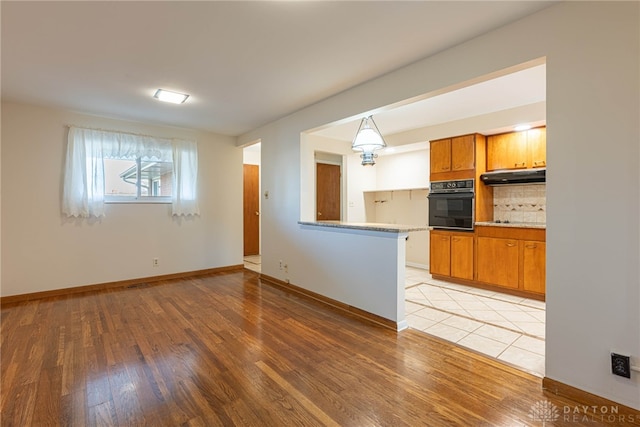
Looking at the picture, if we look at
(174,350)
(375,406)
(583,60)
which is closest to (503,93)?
(583,60)

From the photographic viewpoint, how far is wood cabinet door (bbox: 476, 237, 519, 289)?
3.96 m

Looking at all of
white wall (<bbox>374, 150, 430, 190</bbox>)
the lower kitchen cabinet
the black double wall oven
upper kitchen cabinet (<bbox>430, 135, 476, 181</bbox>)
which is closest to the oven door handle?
the black double wall oven

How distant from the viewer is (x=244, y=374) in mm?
2066

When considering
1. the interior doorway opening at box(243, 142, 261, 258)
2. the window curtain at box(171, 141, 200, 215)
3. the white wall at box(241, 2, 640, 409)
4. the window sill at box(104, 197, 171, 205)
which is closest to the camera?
the white wall at box(241, 2, 640, 409)

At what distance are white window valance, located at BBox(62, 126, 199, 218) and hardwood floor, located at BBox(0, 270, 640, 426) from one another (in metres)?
1.45

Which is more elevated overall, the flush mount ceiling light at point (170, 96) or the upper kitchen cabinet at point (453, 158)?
the flush mount ceiling light at point (170, 96)

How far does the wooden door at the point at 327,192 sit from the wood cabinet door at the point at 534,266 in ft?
11.3

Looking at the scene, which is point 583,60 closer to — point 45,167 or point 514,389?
point 514,389

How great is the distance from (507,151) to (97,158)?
5.65 meters

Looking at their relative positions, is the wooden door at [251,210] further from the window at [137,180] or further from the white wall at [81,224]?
the window at [137,180]

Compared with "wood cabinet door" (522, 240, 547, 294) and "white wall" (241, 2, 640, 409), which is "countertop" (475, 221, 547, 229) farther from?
"white wall" (241, 2, 640, 409)

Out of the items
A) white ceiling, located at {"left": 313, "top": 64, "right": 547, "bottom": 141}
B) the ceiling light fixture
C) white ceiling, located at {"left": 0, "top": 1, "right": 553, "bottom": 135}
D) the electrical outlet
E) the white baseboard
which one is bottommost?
the white baseboard

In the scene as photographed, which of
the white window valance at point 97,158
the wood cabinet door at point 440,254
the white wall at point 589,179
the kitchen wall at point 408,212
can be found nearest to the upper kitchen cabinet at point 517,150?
the wood cabinet door at point 440,254

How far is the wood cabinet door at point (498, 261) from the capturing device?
3.96 meters
